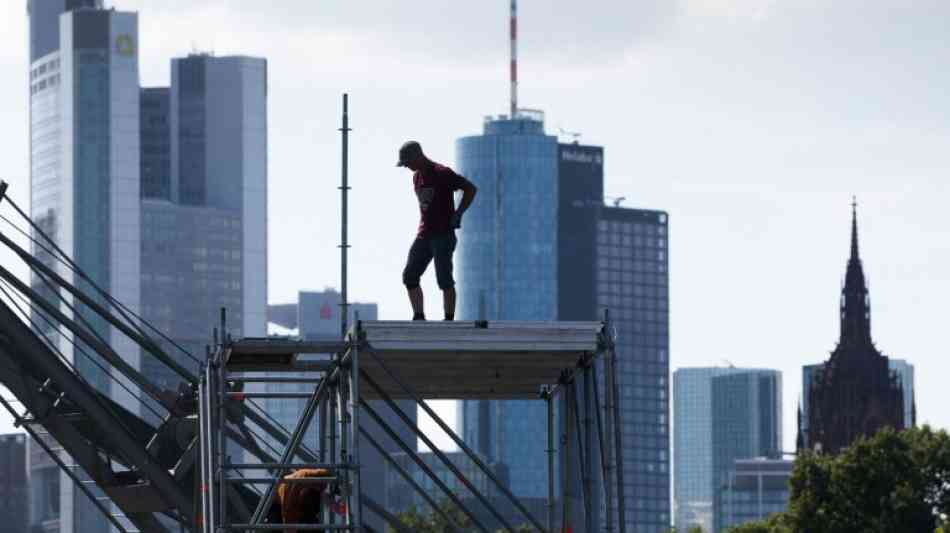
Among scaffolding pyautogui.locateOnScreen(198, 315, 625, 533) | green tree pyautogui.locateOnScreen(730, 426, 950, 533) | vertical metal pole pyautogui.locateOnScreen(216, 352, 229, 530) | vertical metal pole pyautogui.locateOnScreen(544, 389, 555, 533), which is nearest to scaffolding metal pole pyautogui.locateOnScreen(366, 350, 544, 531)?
scaffolding pyautogui.locateOnScreen(198, 315, 625, 533)

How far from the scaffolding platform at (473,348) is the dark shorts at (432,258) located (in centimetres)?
89

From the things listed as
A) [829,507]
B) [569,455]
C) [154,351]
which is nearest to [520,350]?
[569,455]

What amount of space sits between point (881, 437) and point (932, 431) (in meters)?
3.65

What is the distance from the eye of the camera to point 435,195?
1203 inches

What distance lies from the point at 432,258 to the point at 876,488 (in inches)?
3750

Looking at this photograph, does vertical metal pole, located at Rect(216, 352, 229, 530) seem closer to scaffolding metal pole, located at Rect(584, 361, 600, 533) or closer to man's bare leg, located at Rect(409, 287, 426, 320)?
man's bare leg, located at Rect(409, 287, 426, 320)

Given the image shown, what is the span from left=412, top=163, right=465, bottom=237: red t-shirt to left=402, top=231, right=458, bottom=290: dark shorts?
0.27 ft

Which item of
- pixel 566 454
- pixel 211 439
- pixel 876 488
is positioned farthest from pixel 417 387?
pixel 876 488

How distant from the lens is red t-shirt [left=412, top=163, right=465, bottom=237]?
30.5 meters

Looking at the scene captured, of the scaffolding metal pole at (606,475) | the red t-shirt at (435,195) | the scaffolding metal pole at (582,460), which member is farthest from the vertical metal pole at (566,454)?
the red t-shirt at (435,195)

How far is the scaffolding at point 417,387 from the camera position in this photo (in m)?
29.0

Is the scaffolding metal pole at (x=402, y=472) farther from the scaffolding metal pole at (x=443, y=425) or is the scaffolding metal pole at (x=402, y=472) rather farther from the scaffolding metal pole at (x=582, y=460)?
the scaffolding metal pole at (x=582, y=460)

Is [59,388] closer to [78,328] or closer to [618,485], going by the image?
[78,328]

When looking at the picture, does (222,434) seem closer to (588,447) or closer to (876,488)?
(588,447)
